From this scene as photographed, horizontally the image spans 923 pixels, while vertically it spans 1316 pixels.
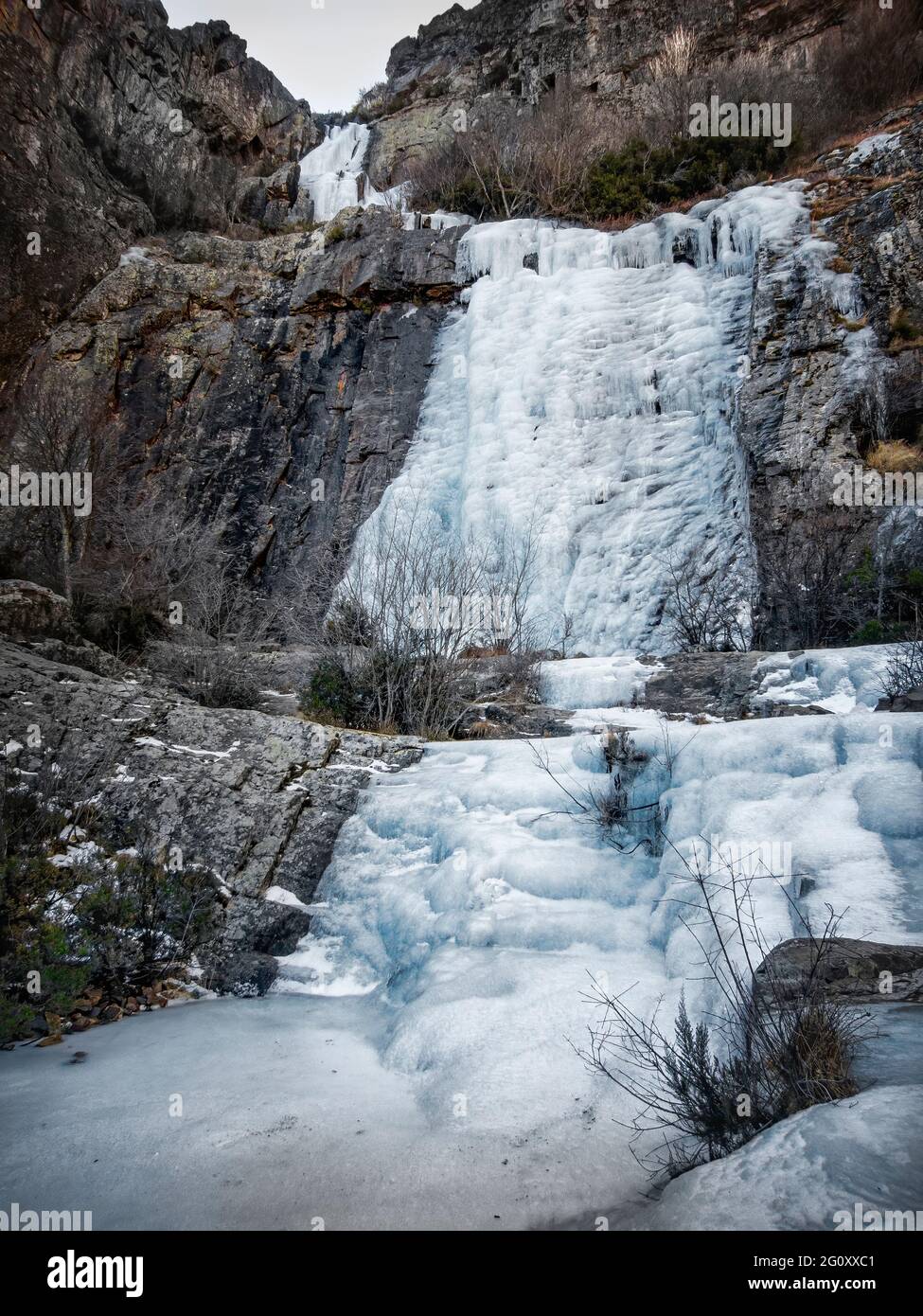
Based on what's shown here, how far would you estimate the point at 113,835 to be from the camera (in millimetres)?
4883

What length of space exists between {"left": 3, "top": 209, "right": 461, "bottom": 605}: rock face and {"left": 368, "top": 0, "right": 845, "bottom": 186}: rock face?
857 centimetres

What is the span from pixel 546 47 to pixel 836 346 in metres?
17.5

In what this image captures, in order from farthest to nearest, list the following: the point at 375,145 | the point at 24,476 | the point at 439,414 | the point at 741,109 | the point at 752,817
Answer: the point at 375,145 → the point at 741,109 → the point at 439,414 → the point at 24,476 → the point at 752,817

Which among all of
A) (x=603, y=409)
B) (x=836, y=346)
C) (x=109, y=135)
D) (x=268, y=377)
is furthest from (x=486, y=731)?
(x=109, y=135)

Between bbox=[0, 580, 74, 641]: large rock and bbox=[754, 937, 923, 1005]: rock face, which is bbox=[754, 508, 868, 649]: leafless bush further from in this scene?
bbox=[0, 580, 74, 641]: large rock

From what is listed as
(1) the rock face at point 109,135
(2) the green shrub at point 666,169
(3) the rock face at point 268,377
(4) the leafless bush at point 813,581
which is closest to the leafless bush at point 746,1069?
(4) the leafless bush at point 813,581

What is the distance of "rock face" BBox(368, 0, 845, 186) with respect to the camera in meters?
19.0

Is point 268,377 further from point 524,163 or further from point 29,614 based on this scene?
point 29,614

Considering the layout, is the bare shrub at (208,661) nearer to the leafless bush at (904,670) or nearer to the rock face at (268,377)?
the leafless bush at (904,670)

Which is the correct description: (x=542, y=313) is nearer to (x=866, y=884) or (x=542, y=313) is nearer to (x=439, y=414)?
(x=439, y=414)

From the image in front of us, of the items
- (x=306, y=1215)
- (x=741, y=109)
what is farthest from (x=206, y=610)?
(x=741, y=109)

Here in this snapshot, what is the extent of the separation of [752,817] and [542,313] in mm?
13057

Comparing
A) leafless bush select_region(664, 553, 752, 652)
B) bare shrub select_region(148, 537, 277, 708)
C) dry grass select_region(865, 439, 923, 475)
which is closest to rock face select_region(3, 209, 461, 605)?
bare shrub select_region(148, 537, 277, 708)

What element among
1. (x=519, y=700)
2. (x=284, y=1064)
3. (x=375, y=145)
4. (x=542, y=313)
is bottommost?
(x=284, y=1064)
